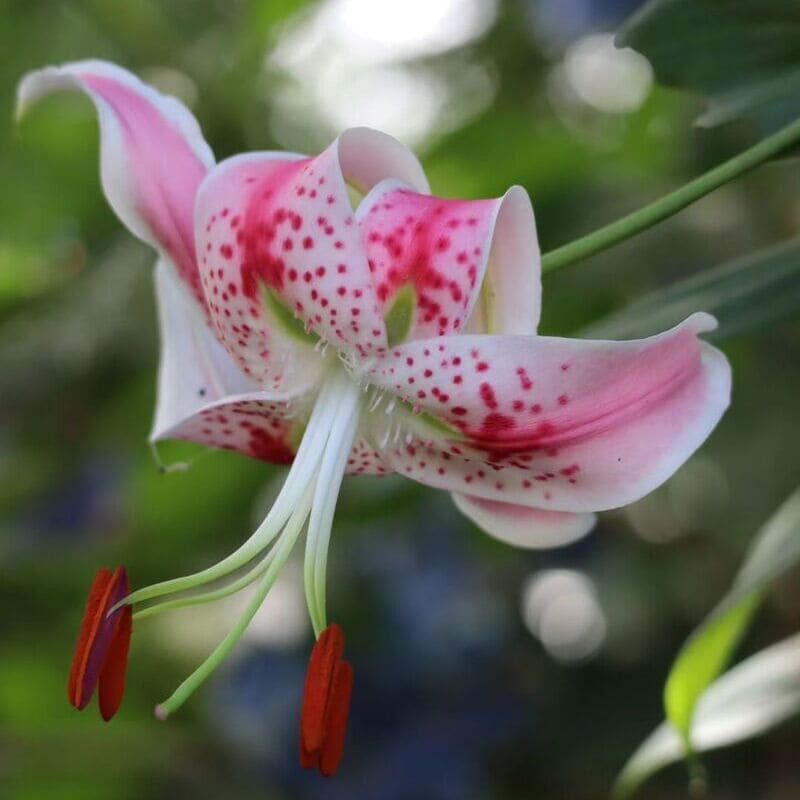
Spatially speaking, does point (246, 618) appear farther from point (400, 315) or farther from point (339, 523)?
point (339, 523)

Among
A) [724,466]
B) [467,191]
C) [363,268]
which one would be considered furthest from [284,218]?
[724,466]

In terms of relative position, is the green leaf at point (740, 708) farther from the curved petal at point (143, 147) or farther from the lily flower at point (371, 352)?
the curved petal at point (143, 147)

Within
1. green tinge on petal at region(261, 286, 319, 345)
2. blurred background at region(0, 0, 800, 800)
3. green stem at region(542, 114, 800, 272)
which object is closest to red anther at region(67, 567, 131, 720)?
green tinge on petal at region(261, 286, 319, 345)

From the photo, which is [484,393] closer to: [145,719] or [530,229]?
[530,229]

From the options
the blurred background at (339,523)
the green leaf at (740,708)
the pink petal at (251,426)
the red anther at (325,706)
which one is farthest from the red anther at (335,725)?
the blurred background at (339,523)

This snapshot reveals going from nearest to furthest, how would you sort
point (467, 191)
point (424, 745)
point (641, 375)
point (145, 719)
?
point (641, 375) → point (467, 191) → point (424, 745) → point (145, 719)

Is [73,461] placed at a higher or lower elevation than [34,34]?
lower

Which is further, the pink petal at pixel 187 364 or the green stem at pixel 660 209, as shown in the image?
the pink petal at pixel 187 364
